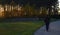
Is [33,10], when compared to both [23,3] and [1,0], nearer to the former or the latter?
[23,3]

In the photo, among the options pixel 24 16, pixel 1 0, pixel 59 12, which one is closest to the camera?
pixel 1 0

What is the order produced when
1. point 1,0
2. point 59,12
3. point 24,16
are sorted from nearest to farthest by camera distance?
point 1,0 → point 24,16 → point 59,12

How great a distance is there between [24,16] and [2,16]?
165 inches

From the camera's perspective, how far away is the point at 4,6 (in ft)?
117

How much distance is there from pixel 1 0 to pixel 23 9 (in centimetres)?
510

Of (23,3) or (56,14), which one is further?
(56,14)

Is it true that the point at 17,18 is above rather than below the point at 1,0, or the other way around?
below

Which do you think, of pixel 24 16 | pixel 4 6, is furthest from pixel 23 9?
pixel 4 6

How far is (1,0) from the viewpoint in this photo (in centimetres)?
3394

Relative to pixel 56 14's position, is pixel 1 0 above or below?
above

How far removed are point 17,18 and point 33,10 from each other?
4.38 meters

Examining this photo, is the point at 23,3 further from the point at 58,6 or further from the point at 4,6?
the point at 58,6

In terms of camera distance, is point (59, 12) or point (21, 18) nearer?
point (21, 18)

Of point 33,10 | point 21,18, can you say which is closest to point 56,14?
point 33,10
